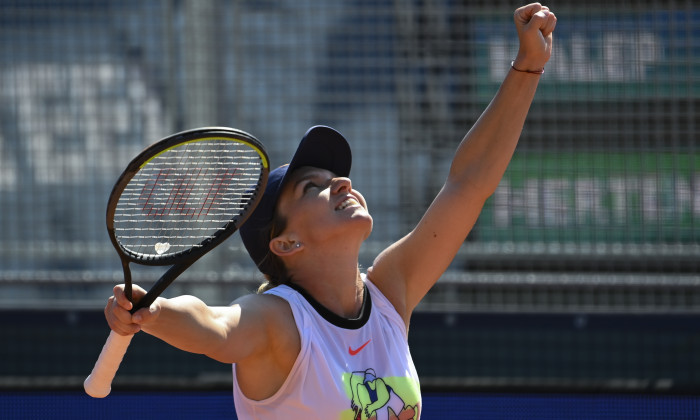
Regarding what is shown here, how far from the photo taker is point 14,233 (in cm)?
442

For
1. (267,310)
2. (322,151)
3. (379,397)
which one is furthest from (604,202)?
(267,310)

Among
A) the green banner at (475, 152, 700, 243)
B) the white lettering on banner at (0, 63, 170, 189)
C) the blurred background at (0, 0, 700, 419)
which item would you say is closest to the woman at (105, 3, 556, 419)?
the blurred background at (0, 0, 700, 419)

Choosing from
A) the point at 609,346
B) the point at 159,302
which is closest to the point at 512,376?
the point at 609,346

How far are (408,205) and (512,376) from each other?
900 mm

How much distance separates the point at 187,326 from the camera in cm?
177

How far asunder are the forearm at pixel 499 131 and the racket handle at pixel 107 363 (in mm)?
946

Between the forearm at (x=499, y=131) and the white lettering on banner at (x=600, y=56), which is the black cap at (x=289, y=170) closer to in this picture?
the forearm at (x=499, y=131)

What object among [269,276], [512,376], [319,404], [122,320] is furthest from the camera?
[512,376]

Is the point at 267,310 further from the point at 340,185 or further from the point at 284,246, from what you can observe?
the point at 340,185

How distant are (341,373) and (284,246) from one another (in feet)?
1.16

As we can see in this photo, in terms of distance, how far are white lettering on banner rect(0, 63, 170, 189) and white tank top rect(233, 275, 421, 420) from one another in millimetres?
2439

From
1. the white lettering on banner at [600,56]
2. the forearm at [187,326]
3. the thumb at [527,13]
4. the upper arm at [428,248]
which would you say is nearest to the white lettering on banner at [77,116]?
the white lettering on banner at [600,56]

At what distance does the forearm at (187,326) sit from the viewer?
5.73ft

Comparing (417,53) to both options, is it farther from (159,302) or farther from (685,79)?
(159,302)
